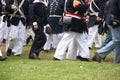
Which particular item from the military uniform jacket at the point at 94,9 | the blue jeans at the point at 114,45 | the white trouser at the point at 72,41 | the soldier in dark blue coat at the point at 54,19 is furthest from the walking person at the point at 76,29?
the military uniform jacket at the point at 94,9

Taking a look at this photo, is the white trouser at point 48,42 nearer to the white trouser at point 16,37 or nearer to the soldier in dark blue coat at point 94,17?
the soldier in dark blue coat at point 94,17

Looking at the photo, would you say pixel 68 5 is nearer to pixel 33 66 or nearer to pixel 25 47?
pixel 33 66

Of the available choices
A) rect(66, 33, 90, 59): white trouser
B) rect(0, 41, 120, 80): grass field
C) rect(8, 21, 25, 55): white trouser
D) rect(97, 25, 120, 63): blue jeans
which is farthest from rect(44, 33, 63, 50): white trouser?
rect(0, 41, 120, 80): grass field

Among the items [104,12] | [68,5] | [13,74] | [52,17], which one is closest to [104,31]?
[104,12]

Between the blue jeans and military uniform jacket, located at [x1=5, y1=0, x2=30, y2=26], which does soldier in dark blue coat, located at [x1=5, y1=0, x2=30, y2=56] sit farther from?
the blue jeans

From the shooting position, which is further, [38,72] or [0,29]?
[0,29]

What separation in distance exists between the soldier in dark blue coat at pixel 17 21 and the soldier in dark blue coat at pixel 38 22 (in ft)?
2.47

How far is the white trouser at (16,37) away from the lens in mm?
12461

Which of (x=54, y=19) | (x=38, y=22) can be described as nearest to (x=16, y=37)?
(x=38, y=22)

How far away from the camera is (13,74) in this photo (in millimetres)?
8984

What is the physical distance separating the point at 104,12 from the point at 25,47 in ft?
15.2

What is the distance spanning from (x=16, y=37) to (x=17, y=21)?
0.46 metres

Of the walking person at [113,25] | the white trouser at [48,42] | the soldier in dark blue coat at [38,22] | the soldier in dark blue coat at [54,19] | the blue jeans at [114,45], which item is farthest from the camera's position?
the white trouser at [48,42]

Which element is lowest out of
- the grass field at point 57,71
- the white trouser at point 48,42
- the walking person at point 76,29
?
the white trouser at point 48,42
